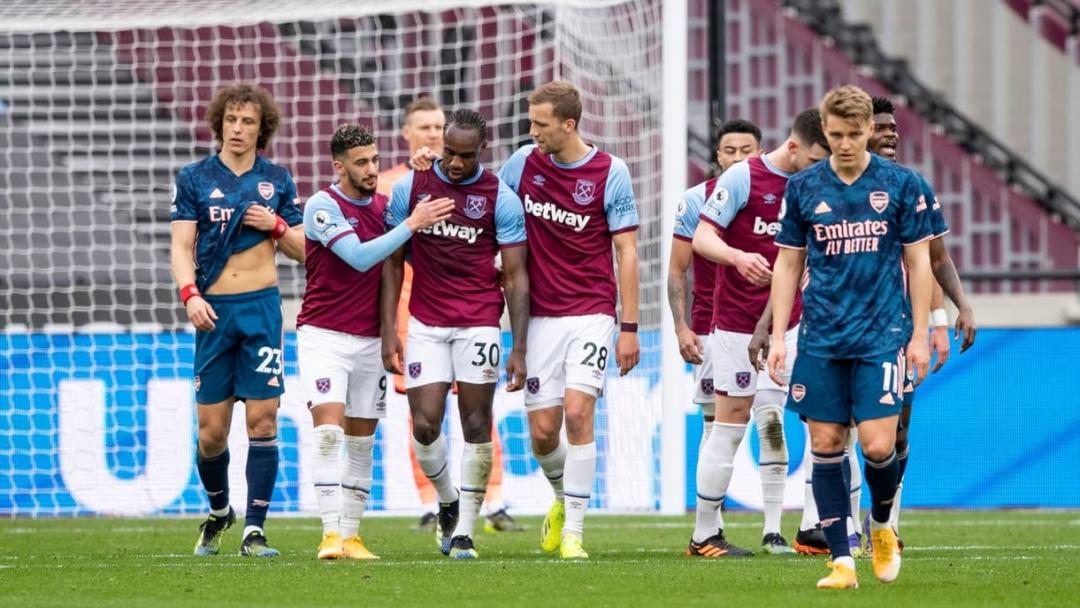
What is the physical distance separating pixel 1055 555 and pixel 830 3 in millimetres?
12978

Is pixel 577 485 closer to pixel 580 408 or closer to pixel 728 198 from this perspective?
pixel 580 408

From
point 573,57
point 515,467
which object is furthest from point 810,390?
point 573,57

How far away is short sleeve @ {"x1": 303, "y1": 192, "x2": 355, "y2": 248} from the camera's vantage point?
27.5 ft

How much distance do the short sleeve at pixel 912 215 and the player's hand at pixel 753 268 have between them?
1359 millimetres

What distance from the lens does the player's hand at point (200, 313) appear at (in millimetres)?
8523

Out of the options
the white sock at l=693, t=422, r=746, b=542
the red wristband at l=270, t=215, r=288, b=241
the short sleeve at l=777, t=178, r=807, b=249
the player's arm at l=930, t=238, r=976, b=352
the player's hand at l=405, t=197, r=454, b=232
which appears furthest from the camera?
the red wristband at l=270, t=215, r=288, b=241

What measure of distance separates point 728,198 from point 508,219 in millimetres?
1110

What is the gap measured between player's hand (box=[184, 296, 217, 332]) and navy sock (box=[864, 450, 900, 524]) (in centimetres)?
332

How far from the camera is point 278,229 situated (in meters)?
8.87

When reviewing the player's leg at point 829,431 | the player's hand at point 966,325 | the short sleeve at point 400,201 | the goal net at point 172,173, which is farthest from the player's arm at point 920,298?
the goal net at point 172,173

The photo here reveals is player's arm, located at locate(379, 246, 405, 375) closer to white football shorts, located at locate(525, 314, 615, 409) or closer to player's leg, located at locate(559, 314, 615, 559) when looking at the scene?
white football shorts, located at locate(525, 314, 615, 409)

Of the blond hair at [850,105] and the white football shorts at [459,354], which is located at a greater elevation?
the blond hair at [850,105]

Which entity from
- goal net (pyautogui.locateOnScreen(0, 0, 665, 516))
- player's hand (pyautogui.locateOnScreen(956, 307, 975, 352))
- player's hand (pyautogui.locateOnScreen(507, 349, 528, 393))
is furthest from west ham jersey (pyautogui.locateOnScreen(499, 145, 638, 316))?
goal net (pyautogui.locateOnScreen(0, 0, 665, 516))

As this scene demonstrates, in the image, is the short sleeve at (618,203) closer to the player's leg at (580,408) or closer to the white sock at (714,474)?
the player's leg at (580,408)
